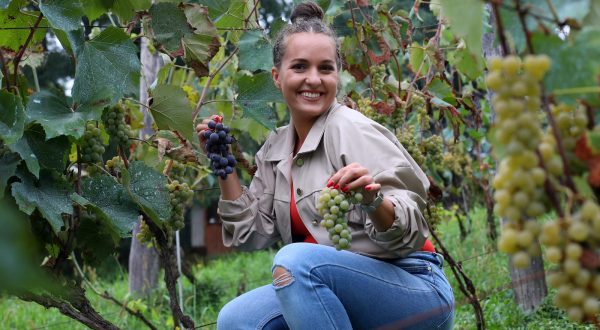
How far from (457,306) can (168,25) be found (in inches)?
87.3

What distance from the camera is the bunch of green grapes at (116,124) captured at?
210 cm

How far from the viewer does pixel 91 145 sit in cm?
197

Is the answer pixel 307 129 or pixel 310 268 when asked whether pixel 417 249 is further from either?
pixel 307 129

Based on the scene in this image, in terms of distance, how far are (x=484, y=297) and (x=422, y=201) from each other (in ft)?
7.40

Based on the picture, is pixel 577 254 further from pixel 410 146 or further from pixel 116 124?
pixel 410 146

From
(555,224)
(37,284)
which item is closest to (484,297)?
(555,224)

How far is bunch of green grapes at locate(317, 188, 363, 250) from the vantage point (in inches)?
61.4

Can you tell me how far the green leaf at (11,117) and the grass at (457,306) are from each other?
3.45 ft

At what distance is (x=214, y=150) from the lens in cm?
209

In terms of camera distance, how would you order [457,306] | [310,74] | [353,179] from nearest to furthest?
1. [353,179]
2. [310,74]
3. [457,306]

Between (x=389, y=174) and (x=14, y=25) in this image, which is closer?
(x=389, y=174)

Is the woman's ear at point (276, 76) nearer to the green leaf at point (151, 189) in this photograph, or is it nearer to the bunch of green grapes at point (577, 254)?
the green leaf at point (151, 189)

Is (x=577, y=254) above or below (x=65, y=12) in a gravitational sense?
below

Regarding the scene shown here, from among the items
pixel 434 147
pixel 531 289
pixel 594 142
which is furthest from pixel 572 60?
pixel 531 289
